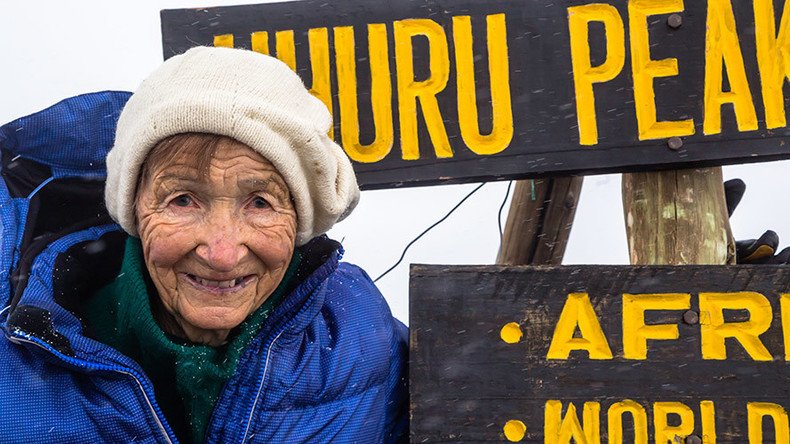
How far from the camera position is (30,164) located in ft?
8.23

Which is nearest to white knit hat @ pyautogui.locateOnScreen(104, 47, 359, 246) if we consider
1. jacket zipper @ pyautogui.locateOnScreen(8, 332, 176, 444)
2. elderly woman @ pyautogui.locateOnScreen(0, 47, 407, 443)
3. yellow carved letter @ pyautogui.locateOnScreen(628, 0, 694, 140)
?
elderly woman @ pyautogui.locateOnScreen(0, 47, 407, 443)

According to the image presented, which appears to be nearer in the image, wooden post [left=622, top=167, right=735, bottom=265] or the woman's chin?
the woman's chin

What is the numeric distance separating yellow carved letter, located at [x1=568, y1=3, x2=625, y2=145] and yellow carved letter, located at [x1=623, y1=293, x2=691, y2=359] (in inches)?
17.0

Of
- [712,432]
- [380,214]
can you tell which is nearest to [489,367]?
[712,432]

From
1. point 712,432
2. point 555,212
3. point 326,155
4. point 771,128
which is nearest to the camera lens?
point 326,155

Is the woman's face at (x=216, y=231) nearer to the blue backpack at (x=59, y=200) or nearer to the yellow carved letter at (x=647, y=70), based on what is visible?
the blue backpack at (x=59, y=200)

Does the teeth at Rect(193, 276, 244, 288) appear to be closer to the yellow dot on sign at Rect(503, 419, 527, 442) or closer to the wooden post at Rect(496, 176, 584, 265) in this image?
the yellow dot on sign at Rect(503, 419, 527, 442)

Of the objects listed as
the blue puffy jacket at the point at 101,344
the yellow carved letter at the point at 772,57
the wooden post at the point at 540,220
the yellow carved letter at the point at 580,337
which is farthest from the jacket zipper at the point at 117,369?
the wooden post at the point at 540,220

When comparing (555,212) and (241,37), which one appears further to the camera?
(555,212)

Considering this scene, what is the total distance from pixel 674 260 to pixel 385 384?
0.88 metres

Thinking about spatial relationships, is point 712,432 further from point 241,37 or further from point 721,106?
point 241,37

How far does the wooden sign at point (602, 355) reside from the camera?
2.47 meters

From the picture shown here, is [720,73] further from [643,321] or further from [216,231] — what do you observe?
[216,231]

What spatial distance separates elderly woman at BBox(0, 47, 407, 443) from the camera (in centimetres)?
216
